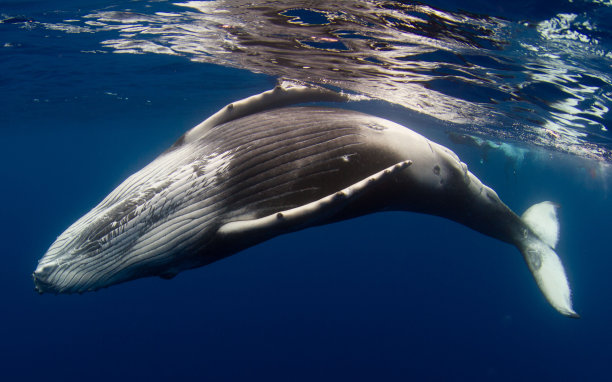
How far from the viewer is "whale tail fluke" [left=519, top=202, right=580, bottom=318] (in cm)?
492

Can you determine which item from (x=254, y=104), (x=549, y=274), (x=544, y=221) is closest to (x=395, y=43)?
(x=544, y=221)

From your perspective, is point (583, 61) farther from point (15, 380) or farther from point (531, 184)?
point (531, 184)

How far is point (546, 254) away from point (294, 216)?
537 cm

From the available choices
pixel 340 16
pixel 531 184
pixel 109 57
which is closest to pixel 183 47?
pixel 109 57

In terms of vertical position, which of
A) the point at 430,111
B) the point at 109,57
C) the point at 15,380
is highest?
the point at 109,57

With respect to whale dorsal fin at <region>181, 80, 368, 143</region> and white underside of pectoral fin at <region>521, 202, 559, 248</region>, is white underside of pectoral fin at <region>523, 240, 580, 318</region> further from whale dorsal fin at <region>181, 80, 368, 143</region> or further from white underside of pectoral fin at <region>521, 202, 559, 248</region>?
whale dorsal fin at <region>181, 80, 368, 143</region>

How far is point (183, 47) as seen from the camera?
577 inches

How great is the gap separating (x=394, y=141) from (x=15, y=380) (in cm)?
4126

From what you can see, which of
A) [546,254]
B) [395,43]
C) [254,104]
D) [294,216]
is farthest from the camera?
[395,43]

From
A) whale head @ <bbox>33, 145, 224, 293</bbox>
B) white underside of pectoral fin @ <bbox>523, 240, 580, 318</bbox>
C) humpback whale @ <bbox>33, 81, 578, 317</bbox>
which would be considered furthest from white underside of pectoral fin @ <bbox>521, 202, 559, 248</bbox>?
whale head @ <bbox>33, 145, 224, 293</bbox>

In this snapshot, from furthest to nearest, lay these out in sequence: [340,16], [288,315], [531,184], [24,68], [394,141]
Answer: [531,184]
[288,315]
[24,68]
[340,16]
[394,141]

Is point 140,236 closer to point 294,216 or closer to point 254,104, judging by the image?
point 294,216

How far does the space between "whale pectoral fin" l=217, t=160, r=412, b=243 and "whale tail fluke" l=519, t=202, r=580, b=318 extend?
3714 millimetres

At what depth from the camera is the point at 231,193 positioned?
2471mm
